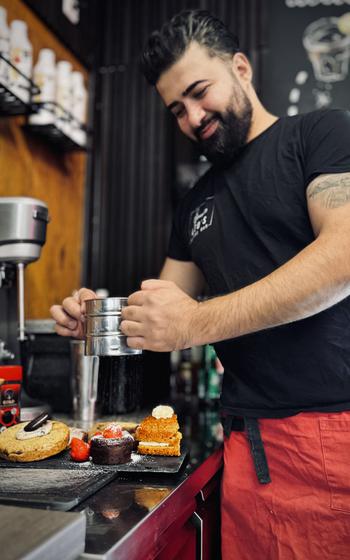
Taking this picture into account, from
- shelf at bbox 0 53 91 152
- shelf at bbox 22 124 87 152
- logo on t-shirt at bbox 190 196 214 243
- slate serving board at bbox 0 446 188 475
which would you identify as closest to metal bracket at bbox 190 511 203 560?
slate serving board at bbox 0 446 188 475

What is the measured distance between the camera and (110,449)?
3.12 feet

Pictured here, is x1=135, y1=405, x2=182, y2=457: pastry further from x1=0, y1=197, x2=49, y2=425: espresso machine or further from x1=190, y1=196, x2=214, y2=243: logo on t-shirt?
x1=190, y1=196, x2=214, y2=243: logo on t-shirt

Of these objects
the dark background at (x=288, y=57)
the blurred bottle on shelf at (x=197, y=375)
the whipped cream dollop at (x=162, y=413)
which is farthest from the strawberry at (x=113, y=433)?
the dark background at (x=288, y=57)

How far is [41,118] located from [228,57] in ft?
2.38

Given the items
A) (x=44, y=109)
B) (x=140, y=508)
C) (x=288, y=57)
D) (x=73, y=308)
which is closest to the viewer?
(x=140, y=508)

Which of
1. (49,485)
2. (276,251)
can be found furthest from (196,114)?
(49,485)

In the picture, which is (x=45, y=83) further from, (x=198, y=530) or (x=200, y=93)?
(x=198, y=530)

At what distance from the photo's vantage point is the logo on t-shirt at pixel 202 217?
129 cm

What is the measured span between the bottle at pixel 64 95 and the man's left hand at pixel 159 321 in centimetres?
108

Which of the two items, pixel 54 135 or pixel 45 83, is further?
pixel 54 135

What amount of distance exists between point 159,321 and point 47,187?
120 centimetres

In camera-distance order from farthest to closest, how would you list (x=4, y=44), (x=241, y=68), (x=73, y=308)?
(x=4, y=44)
(x=241, y=68)
(x=73, y=308)

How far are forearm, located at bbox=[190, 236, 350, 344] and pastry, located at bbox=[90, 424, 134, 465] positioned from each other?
24 centimetres

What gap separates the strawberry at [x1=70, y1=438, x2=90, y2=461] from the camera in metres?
0.97
